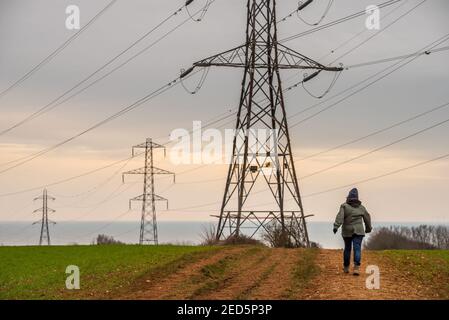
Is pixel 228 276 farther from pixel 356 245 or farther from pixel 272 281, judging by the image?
pixel 356 245

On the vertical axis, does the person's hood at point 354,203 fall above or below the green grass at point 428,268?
above

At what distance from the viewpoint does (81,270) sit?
23.2 metres

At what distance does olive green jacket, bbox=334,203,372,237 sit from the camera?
62.5 ft

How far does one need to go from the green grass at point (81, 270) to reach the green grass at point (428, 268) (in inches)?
271

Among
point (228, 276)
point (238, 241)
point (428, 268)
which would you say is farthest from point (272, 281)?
point (238, 241)

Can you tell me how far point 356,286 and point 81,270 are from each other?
9630 mm

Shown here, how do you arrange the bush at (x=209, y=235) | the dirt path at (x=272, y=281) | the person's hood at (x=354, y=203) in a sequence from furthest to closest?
the bush at (x=209, y=235) → the person's hood at (x=354, y=203) → the dirt path at (x=272, y=281)

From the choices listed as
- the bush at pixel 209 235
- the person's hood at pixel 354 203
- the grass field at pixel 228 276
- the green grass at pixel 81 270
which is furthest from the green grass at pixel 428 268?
the bush at pixel 209 235

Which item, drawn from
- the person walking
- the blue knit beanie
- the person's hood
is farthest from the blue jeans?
the blue knit beanie

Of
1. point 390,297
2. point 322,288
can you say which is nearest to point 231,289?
point 322,288

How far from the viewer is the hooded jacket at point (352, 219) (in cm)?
1908

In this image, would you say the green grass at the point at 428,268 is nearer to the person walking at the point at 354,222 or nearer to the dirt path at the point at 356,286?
the dirt path at the point at 356,286

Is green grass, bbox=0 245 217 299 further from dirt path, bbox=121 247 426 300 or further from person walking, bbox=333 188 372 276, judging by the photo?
person walking, bbox=333 188 372 276
